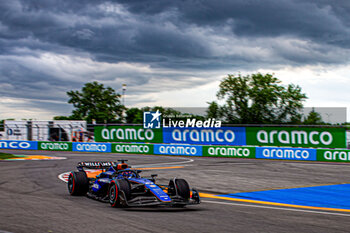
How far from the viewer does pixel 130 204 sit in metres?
7.94

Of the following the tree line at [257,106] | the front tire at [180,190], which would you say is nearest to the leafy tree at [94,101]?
the tree line at [257,106]

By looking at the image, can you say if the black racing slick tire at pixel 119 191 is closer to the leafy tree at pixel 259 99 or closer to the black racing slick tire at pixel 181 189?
the black racing slick tire at pixel 181 189

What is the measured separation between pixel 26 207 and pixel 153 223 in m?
3.20

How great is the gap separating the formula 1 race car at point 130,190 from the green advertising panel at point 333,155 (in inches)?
669

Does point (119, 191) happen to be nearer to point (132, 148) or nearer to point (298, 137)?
point (298, 137)

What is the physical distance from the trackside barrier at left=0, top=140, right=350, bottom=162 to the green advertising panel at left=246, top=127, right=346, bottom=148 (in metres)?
0.37

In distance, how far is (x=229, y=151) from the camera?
26.4 m

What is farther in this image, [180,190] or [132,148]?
[132,148]

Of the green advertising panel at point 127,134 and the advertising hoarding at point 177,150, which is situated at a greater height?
the green advertising panel at point 127,134

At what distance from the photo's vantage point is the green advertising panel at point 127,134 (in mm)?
29438

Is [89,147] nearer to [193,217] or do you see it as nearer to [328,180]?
[328,180]

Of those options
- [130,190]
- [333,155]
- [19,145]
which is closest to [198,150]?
[333,155]

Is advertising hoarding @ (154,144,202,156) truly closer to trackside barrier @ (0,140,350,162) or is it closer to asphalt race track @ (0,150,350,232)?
trackside barrier @ (0,140,350,162)

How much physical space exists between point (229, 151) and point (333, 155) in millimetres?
6772
